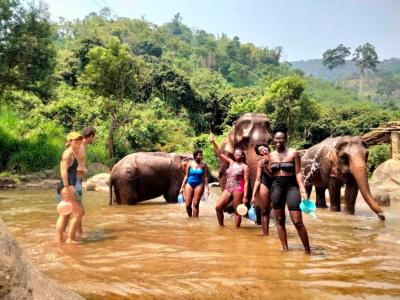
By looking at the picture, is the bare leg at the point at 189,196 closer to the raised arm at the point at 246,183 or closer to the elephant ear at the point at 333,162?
the raised arm at the point at 246,183

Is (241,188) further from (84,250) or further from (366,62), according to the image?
(366,62)

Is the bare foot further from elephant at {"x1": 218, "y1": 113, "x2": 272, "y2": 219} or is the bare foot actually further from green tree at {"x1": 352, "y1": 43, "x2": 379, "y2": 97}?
green tree at {"x1": 352, "y1": 43, "x2": 379, "y2": 97}

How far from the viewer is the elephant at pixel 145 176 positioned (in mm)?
11523

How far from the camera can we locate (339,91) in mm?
91750

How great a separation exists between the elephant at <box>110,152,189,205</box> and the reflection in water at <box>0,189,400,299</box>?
105 inches

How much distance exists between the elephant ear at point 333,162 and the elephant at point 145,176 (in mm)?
3462

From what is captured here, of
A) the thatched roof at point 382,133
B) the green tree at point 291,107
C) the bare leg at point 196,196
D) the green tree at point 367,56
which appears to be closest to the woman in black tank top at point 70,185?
the bare leg at point 196,196

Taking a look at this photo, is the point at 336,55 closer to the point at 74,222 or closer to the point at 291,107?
the point at 291,107

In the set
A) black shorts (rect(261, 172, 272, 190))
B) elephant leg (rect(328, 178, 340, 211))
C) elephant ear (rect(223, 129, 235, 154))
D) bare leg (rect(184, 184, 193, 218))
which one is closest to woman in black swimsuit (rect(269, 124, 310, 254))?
black shorts (rect(261, 172, 272, 190))

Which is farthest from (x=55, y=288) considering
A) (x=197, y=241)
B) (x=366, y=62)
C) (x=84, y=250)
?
(x=366, y=62)

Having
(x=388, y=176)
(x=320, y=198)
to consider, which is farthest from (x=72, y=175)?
(x=388, y=176)

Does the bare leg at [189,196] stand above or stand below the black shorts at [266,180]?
below

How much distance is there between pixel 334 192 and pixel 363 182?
160cm

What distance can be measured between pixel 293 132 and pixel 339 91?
6111 centimetres
